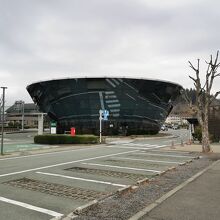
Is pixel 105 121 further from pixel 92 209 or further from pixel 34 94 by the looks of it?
pixel 92 209

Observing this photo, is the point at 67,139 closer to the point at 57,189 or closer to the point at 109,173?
the point at 109,173

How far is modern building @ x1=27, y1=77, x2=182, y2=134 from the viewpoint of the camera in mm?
57219

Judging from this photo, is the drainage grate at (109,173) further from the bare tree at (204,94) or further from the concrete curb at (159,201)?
the bare tree at (204,94)

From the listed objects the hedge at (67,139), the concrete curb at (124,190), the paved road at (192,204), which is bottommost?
the paved road at (192,204)

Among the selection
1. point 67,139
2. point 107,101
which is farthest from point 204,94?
point 107,101

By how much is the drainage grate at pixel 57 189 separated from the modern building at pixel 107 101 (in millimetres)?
45408

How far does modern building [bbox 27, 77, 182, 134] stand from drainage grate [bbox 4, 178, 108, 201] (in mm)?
45408

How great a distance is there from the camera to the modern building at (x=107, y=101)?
5722 centimetres

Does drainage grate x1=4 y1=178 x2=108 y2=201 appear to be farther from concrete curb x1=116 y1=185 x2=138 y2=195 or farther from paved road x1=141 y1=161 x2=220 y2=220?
paved road x1=141 y1=161 x2=220 y2=220

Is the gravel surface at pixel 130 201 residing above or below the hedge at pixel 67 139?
below

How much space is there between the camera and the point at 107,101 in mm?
57688

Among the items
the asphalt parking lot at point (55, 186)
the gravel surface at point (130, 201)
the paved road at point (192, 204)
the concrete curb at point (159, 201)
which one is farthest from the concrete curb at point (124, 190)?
the paved road at point (192, 204)

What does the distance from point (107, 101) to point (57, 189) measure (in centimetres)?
4739

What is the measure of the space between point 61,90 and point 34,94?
10.2m
